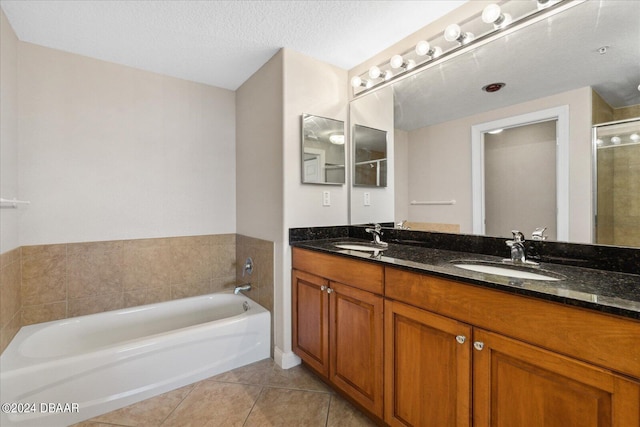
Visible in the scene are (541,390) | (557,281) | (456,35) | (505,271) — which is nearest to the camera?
(541,390)

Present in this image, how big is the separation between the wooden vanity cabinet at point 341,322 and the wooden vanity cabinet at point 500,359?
91 mm

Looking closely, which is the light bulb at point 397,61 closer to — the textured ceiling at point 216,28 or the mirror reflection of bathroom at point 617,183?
the textured ceiling at point 216,28

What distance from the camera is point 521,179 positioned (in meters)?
1.47

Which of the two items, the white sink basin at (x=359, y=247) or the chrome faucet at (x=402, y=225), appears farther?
the chrome faucet at (x=402, y=225)

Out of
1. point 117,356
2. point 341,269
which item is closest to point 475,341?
point 341,269

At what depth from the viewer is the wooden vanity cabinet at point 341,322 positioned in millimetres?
1439

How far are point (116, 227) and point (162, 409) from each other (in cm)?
141

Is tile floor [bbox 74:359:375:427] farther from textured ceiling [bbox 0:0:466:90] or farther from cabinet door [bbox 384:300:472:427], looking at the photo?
textured ceiling [bbox 0:0:466:90]

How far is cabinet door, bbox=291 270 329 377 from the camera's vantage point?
1787 millimetres

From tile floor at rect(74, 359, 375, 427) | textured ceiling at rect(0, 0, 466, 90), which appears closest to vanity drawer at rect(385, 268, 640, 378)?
tile floor at rect(74, 359, 375, 427)

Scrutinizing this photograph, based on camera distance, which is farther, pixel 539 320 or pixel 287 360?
pixel 287 360

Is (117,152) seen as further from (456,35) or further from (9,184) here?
(456,35)

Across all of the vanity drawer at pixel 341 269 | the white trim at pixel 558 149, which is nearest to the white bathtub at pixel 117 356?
the vanity drawer at pixel 341 269

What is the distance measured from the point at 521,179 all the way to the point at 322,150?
1310 millimetres
